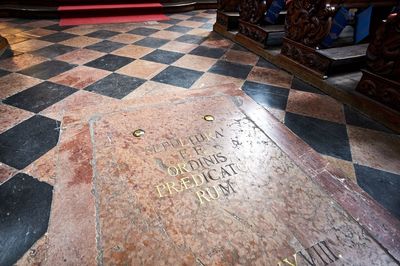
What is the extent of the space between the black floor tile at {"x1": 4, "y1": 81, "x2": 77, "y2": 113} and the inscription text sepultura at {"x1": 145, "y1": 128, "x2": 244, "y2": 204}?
1.06 metres

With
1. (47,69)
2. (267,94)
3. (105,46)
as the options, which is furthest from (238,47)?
(47,69)

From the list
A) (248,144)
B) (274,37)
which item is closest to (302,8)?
(274,37)

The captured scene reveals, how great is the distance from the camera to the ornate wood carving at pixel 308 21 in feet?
5.96

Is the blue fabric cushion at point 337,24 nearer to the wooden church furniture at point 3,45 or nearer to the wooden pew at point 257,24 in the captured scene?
the wooden pew at point 257,24

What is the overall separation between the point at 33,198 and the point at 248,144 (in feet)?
3.11

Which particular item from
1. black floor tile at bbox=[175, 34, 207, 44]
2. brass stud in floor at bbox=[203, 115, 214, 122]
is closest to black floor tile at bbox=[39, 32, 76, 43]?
black floor tile at bbox=[175, 34, 207, 44]

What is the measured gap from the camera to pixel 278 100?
176cm

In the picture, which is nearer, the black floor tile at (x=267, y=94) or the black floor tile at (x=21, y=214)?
the black floor tile at (x=21, y=214)

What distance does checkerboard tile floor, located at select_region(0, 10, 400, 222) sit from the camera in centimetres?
122

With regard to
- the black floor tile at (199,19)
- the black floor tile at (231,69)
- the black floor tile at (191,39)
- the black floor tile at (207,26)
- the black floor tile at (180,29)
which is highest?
the black floor tile at (199,19)

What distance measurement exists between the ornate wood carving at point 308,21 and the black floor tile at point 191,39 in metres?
1.15

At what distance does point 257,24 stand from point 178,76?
3.89ft

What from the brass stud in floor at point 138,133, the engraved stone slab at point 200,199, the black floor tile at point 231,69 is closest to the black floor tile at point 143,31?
the black floor tile at point 231,69

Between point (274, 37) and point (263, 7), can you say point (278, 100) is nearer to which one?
point (274, 37)
